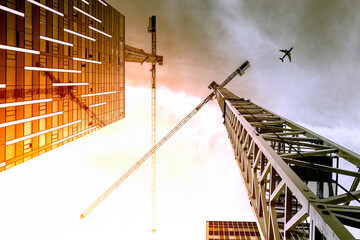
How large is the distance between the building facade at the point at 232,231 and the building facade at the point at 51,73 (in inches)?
3552

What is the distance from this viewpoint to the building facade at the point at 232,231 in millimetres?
105188

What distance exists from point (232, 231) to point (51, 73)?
363 ft

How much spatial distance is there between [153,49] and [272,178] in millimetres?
83754

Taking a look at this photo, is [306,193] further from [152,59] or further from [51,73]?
[152,59]

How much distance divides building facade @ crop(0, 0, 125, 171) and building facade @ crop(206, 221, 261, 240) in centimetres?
9022

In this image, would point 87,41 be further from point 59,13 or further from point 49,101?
point 49,101

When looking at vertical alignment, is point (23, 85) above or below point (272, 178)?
above

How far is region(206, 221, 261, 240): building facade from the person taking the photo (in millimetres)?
105188

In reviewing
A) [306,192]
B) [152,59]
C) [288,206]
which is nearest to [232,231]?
[152,59]

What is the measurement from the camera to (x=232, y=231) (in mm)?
109125

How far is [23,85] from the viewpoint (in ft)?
75.4

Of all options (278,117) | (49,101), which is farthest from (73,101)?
(278,117)

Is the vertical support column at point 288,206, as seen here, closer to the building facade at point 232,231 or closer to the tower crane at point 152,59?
the tower crane at point 152,59

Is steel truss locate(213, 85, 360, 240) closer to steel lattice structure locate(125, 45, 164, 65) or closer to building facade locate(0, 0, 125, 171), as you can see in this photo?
building facade locate(0, 0, 125, 171)
